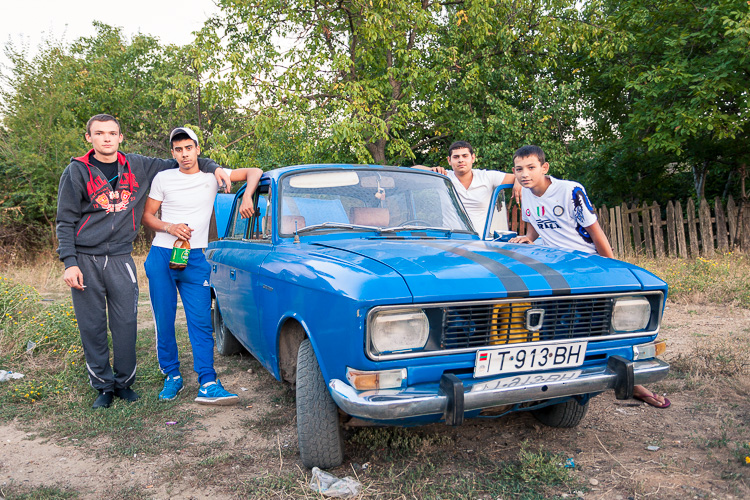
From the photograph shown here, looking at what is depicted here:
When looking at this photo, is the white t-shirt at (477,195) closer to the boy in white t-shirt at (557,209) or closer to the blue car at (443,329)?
the boy in white t-shirt at (557,209)

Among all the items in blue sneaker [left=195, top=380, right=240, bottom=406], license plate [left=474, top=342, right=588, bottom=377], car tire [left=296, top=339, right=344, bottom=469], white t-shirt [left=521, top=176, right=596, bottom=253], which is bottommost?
blue sneaker [left=195, top=380, right=240, bottom=406]

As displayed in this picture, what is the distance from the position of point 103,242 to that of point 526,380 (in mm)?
3146

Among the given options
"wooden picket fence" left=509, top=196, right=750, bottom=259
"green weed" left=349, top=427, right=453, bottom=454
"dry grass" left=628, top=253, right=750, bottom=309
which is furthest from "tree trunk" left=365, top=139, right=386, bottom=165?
"green weed" left=349, top=427, right=453, bottom=454

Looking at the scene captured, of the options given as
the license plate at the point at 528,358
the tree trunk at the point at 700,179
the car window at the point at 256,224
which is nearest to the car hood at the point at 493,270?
the license plate at the point at 528,358

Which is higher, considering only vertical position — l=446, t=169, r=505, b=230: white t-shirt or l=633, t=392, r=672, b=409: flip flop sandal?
l=446, t=169, r=505, b=230: white t-shirt

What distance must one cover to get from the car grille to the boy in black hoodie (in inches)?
98.9

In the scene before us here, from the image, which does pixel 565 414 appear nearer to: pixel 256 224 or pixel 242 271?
pixel 242 271

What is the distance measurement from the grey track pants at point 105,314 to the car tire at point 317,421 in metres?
2.00

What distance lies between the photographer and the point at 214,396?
157 inches

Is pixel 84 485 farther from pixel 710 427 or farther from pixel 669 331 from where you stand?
pixel 669 331

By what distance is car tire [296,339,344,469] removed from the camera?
104 inches

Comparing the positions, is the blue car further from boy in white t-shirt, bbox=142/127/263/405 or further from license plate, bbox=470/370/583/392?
boy in white t-shirt, bbox=142/127/263/405

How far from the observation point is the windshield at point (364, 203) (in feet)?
11.8

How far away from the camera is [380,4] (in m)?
12.7
